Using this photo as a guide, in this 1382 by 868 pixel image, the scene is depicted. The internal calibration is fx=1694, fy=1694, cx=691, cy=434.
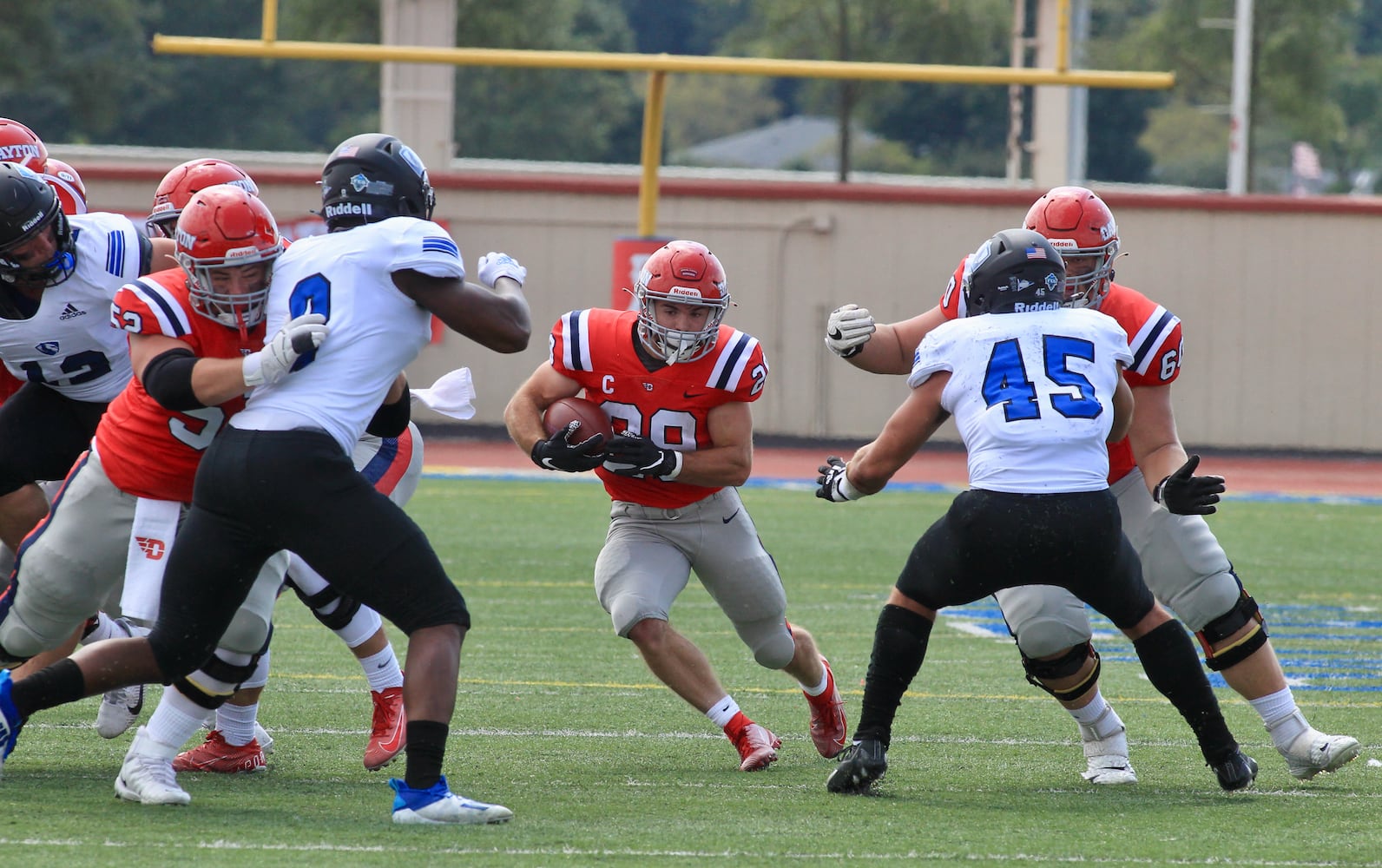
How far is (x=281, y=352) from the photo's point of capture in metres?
3.81

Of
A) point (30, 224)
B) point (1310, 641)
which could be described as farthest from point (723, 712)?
point (1310, 641)

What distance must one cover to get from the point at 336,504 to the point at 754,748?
61.8 inches

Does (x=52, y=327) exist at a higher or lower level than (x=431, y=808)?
higher

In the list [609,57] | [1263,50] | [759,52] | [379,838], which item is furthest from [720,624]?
[759,52]

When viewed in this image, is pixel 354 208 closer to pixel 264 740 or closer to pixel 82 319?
pixel 82 319

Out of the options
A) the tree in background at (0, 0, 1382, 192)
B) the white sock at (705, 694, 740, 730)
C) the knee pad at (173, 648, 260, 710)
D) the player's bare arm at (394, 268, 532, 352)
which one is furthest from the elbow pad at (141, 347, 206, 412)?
the tree in background at (0, 0, 1382, 192)

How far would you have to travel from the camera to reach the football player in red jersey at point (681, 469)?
16.0ft

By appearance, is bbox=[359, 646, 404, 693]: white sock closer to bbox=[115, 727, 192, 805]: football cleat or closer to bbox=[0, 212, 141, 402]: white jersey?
bbox=[115, 727, 192, 805]: football cleat

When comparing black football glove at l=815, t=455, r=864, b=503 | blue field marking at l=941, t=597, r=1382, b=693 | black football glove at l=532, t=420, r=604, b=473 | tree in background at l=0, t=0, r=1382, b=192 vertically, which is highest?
tree in background at l=0, t=0, r=1382, b=192

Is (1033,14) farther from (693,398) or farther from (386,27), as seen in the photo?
(693,398)

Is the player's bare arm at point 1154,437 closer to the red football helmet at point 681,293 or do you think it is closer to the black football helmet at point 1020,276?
the black football helmet at point 1020,276

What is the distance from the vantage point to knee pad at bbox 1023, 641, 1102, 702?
468 centimetres

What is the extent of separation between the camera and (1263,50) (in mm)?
21938

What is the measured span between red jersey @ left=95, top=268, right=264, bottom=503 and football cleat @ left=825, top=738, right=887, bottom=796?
1794 millimetres
